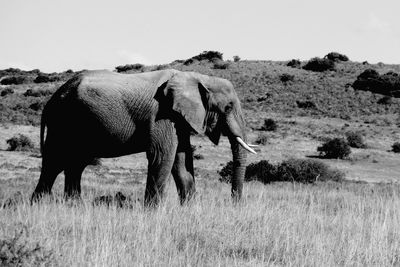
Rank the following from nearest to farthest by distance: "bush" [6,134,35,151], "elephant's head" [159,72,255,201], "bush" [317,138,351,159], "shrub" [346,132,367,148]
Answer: "elephant's head" [159,72,255,201] < "bush" [6,134,35,151] < "bush" [317,138,351,159] < "shrub" [346,132,367,148]

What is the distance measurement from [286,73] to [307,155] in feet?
110

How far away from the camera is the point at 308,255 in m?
6.51

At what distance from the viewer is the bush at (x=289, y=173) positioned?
2257 centimetres

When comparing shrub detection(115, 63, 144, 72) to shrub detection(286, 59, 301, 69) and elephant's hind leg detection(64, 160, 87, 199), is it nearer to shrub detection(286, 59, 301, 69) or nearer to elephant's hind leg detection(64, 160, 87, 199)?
shrub detection(286, 59, 301, 69)

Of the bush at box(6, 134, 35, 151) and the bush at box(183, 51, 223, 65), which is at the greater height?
the bush at box(183, 51, 223, 65)

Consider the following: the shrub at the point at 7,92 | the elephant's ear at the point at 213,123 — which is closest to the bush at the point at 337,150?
the elephant's ear at the point at 213,123

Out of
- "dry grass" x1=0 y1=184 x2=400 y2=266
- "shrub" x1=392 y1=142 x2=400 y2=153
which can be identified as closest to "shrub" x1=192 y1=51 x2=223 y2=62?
"shrub" x1=392 y1=142 x2=400 y2=153

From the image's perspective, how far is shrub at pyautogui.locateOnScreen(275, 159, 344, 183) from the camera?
22.5 metres

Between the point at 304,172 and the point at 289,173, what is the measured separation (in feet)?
3.86

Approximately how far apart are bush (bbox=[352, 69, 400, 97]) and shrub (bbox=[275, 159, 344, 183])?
36169 mm

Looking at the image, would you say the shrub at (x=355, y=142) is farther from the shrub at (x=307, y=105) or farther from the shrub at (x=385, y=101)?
the shrub at (x=385, y=101)

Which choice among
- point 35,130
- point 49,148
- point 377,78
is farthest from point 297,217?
point 377,78

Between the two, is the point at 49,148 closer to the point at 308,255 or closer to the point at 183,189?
the point at 183,189

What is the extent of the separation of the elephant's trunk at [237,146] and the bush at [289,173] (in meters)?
10.7
